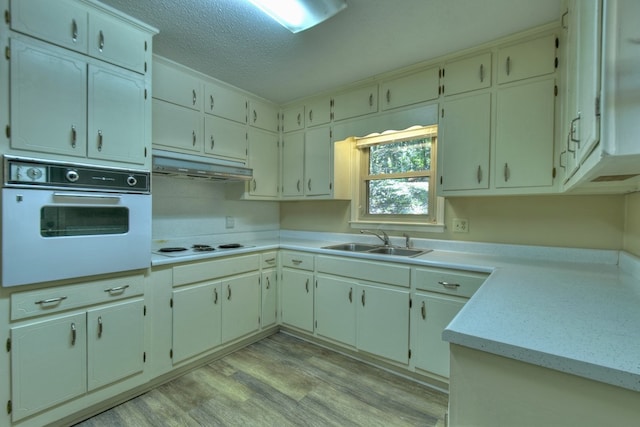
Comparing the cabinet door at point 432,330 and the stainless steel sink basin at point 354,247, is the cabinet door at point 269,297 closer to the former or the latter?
the stainless steel sink basin at point 354,247

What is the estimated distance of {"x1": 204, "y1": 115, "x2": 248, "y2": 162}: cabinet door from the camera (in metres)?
2.62

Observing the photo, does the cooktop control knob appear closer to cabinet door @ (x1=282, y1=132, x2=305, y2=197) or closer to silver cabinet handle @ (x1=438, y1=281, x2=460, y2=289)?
cabinet door @ (x1=282, y1=132, x2=305, y2=197)

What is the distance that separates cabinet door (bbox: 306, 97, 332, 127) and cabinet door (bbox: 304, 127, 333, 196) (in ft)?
0.27

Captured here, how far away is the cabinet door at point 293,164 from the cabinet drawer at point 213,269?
893 millimetres

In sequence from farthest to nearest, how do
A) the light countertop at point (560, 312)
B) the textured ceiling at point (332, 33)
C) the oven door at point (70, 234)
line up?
the textured ceiling at point (332, 33) < the oven door at point (70, 234) < the light countertop at point (560, 312)

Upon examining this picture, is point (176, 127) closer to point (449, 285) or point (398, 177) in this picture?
point (398, 177)

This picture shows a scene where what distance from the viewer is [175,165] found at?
2.17 m

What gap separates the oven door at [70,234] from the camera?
143 centimetres

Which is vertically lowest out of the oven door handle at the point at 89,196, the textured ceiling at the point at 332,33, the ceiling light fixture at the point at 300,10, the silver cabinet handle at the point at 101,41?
the oven door handle at the point at 89,196

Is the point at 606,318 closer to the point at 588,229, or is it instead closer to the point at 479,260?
the point at 479,260

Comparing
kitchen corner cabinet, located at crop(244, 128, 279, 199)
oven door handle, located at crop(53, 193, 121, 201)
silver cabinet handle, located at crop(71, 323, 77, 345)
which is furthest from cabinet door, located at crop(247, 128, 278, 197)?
silver cabinet handle, located at crop(71, 323, 77, 345)

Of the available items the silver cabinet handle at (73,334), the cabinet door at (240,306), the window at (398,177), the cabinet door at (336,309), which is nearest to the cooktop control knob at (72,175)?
the silver cabinet handle at (73,334)

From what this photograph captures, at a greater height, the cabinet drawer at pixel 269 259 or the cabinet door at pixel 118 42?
the cabinet door at pixel 118 42

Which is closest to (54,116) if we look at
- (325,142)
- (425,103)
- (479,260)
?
(325,142)
